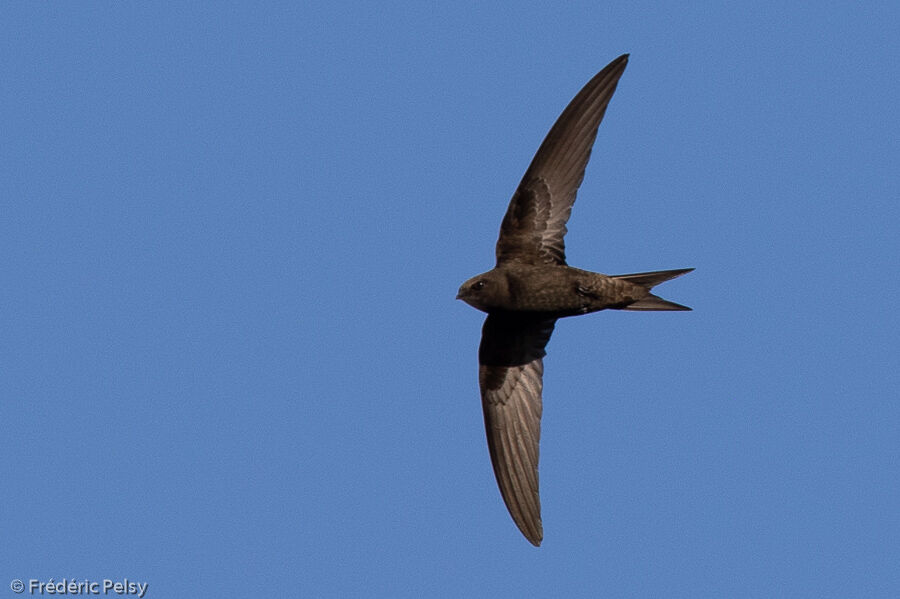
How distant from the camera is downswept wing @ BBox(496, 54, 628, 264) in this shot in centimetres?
904

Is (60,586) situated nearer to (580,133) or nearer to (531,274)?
(531,274)

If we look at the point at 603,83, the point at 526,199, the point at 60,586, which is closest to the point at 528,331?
the point at 526,199

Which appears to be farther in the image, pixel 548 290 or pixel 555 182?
pixel 555 182

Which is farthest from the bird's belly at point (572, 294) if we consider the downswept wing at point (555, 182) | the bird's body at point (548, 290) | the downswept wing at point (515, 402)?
the downswept wing at point (515, 402)

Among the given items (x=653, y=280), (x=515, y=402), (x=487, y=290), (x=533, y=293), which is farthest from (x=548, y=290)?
(x=515, y=402)

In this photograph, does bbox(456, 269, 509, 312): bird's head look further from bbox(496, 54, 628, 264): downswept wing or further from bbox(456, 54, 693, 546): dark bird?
bbox(496, 54, 628, 264): downswept wing

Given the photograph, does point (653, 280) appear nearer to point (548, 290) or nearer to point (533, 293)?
point (548, 290)

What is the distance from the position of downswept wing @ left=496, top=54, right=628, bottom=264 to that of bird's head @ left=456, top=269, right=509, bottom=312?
20 centimetres

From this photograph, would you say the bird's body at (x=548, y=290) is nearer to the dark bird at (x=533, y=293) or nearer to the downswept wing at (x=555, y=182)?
the dark bird at (x=533, y=293)

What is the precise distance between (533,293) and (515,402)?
42.3 inches

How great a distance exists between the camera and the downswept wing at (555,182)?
9039 millimetres

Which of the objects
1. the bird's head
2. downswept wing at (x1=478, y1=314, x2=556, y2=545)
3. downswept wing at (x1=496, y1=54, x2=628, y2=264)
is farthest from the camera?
downswept wing at (x1=478, y1=314, x2=556, y2=545)

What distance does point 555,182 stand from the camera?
29.9 ft

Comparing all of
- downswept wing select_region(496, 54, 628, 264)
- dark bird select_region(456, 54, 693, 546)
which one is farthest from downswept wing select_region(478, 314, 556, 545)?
downswept wing select_region(496, 54, 628, 264)
